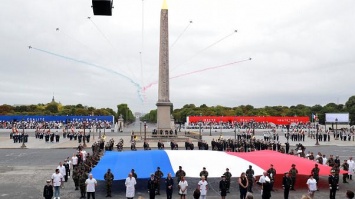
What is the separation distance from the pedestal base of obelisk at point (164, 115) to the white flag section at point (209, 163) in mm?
29866

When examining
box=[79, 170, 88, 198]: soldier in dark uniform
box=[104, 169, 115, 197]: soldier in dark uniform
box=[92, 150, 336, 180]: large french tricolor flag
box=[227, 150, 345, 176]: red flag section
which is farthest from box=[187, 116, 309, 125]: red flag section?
box=[79, 170, 88, 198]: soldier in dark uniform

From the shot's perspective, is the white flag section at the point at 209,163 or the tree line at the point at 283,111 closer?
the white flag section at the point at 209,163

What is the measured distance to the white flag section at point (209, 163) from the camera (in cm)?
1975

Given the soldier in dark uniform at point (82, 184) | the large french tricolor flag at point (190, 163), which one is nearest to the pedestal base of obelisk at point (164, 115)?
the large french tricolor flag at point (190, 163)

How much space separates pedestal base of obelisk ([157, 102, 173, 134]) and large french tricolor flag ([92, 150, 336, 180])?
97.1ft

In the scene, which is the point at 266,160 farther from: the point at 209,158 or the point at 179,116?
the point at 179,116

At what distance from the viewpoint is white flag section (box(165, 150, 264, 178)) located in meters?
Result: 19.8

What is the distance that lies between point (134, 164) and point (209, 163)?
366 centimetres

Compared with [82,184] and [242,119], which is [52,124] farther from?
[82,184]

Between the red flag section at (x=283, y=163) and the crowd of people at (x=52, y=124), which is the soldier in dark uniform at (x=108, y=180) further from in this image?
the crowd of people at (x=52, y=124)

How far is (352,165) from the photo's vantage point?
22.5 m

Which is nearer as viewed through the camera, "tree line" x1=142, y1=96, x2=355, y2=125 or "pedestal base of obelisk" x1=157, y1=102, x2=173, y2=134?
"pedestal base of obelisk" x1=157, y1=102, x2=173, y2=134

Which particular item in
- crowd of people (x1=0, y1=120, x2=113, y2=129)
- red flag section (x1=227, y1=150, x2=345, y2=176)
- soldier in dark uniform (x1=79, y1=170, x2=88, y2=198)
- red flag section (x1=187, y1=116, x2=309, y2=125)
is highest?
red flag section (x1=187, y1=116, x2=309, y2=125)

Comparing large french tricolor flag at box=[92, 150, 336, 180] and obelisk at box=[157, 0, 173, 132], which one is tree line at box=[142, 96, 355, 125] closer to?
obelisk at box=[157, 0, 173, 132]
